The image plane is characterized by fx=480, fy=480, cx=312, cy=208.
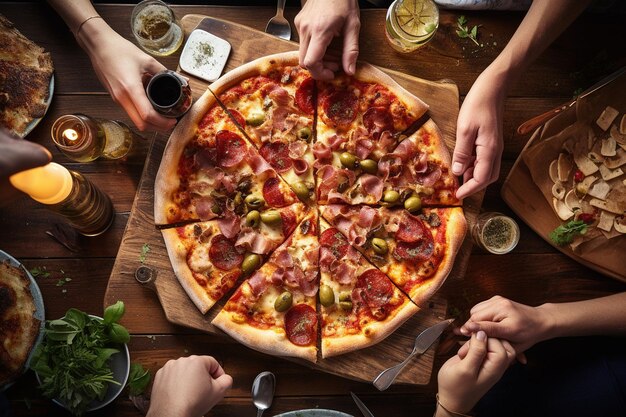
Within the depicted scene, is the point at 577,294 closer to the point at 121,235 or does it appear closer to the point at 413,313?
the point at 413,313

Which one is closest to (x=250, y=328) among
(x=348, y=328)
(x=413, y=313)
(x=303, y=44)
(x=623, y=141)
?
(x=348, y=328)

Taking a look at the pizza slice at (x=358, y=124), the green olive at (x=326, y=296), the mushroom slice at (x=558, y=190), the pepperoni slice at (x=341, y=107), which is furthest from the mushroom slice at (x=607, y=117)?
the green olive at (x=326, y=296)

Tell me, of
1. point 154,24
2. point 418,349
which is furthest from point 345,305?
point 154,24

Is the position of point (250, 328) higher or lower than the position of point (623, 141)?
lower

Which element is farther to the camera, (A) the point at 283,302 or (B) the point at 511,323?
(A) the point at 283,302

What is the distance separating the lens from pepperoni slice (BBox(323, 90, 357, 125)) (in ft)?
11.4

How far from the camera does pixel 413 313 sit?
3242 millimetres

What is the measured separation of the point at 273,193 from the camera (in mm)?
3461

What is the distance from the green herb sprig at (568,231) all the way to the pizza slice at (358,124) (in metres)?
1.26

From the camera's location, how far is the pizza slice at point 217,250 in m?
3.29

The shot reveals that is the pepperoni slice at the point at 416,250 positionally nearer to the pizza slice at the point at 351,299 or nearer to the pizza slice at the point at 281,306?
the pizza slice at the point at 351,299

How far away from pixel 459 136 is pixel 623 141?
1.23 metres

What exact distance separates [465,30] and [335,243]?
190 cm

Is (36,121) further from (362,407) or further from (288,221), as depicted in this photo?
(362,407)
